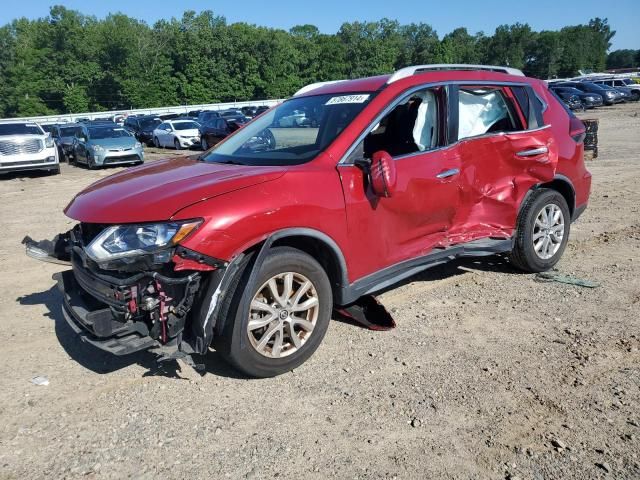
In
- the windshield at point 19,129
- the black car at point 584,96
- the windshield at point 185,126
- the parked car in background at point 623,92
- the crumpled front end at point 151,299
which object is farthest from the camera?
the parked car in background at point 623,92

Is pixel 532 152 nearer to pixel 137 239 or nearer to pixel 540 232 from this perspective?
pixel 540 232

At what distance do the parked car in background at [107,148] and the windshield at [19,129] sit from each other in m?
1.88

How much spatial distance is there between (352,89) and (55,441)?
3229mm

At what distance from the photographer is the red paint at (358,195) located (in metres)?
3.37

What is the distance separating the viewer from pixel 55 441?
3094 mm

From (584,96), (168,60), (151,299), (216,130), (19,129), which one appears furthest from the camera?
(168,60)

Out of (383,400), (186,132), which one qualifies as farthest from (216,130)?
(383,400)

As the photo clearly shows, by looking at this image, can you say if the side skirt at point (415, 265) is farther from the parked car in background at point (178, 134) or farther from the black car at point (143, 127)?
the black car at point (143, 127)

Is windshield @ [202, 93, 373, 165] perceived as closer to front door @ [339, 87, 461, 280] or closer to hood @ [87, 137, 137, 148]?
front door @ [339, 87, 461, 280]

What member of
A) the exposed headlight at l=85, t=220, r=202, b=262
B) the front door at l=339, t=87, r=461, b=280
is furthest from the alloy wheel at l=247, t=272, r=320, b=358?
the exposed headlight at l=85, t=220, r=202, b=262

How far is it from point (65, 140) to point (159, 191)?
2184 centimetres

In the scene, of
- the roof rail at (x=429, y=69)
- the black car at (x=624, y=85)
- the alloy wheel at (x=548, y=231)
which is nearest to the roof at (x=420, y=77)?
the roof rail at (x=429, y=69)

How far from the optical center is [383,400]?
3.42 m

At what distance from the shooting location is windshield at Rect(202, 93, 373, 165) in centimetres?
414
